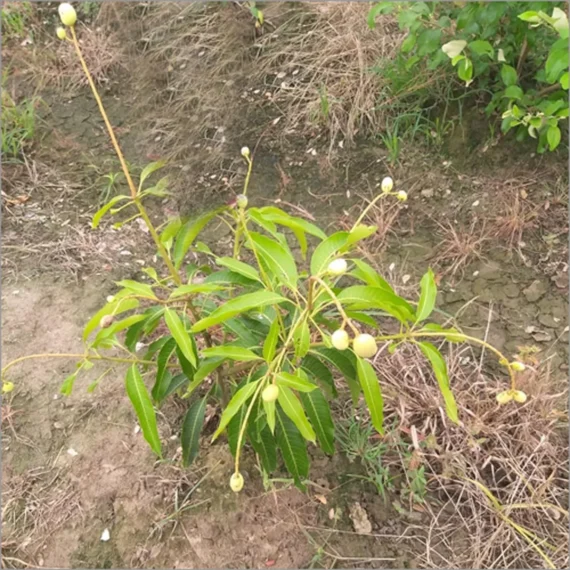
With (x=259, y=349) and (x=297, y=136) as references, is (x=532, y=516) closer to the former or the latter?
(x=259, y=349)

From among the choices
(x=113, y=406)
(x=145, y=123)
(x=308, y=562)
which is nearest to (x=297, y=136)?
(x=145, y=123)

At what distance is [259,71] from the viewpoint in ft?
9.34

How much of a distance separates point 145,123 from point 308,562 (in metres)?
2.18

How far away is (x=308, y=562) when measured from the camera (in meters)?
1.52

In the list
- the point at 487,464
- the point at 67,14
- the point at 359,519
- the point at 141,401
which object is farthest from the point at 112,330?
the point at 487,464

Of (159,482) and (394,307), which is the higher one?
(394,307)

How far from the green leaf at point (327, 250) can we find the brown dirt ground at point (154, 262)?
2.70 ft

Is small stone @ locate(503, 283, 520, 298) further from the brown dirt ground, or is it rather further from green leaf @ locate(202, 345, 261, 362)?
green leaf @ locate(202, 345, 261, 362)

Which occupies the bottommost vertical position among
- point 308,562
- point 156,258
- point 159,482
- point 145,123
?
point 308,562

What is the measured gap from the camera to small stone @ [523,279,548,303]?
197 centimetres

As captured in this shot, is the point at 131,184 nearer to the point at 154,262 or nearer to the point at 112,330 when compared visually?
the point at 112,330

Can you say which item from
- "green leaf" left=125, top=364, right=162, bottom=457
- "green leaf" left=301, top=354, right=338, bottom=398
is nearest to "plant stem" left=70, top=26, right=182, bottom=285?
"green leaf" left=125, top=364, right=162, bottom=457

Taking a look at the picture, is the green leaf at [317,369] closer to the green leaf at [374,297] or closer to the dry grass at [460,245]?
the green leaf at [374,297]

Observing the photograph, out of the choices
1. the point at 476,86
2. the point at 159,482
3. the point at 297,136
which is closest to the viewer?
the point at 159,482
